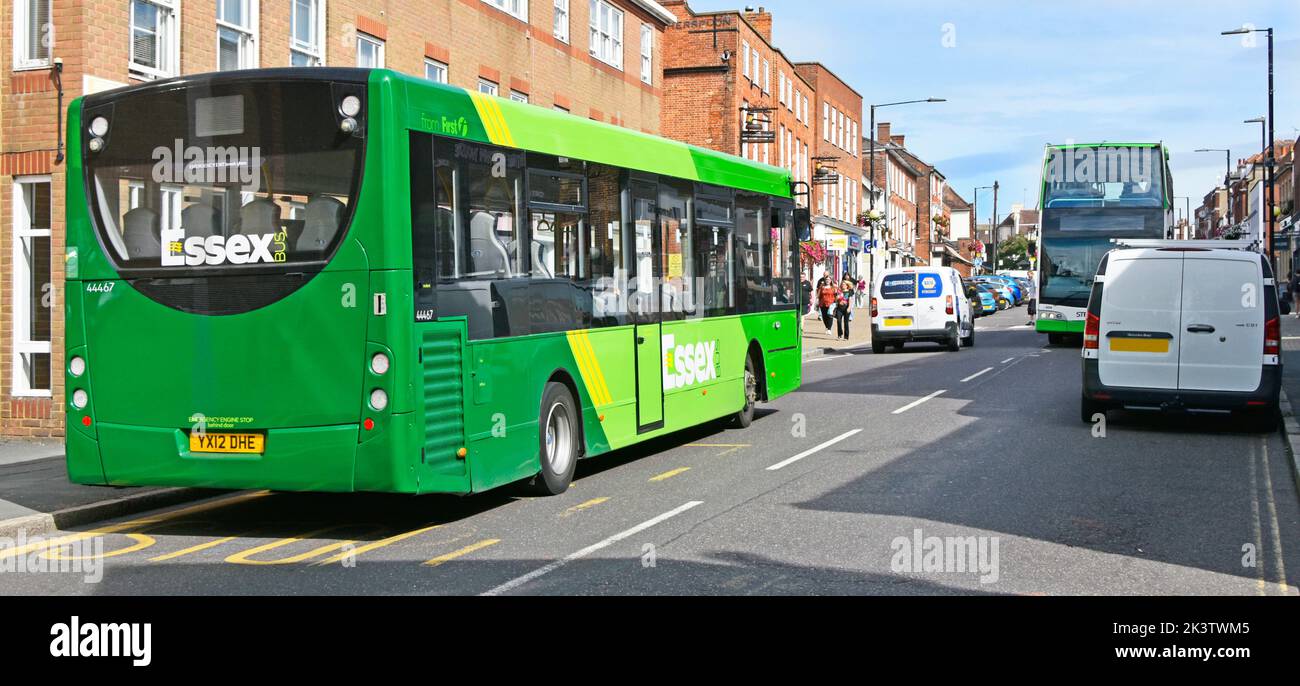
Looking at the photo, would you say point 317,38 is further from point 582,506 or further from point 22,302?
point 582,506

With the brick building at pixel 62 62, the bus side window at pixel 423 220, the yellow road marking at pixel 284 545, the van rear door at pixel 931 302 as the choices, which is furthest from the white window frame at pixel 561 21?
the yellow road marking at pixel 284 545

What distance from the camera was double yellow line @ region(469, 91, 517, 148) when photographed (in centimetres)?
942

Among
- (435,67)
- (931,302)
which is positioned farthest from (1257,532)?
(931,302)

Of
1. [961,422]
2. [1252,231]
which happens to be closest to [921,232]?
[1252,231]

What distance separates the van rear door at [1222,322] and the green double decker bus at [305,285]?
7.93m

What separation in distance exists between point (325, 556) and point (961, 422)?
9321 millimetres

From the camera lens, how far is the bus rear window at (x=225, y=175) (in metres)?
8.47

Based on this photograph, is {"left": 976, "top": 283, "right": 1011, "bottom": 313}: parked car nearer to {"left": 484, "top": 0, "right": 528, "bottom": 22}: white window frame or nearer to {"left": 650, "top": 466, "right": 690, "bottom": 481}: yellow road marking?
{"left": 484, "top": 0, "right": 528, "bottom": 22}: white window frame

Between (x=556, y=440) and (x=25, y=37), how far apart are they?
9149mm

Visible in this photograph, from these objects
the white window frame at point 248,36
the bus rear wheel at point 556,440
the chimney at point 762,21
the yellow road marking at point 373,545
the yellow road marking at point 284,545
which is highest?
the chimney at point 762,21

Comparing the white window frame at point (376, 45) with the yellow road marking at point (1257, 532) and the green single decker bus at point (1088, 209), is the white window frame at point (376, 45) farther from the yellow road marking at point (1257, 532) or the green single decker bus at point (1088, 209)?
the green single decker bus at point (1088, 209)

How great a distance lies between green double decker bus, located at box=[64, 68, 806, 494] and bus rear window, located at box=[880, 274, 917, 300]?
2204cm

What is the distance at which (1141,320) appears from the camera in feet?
47.9
